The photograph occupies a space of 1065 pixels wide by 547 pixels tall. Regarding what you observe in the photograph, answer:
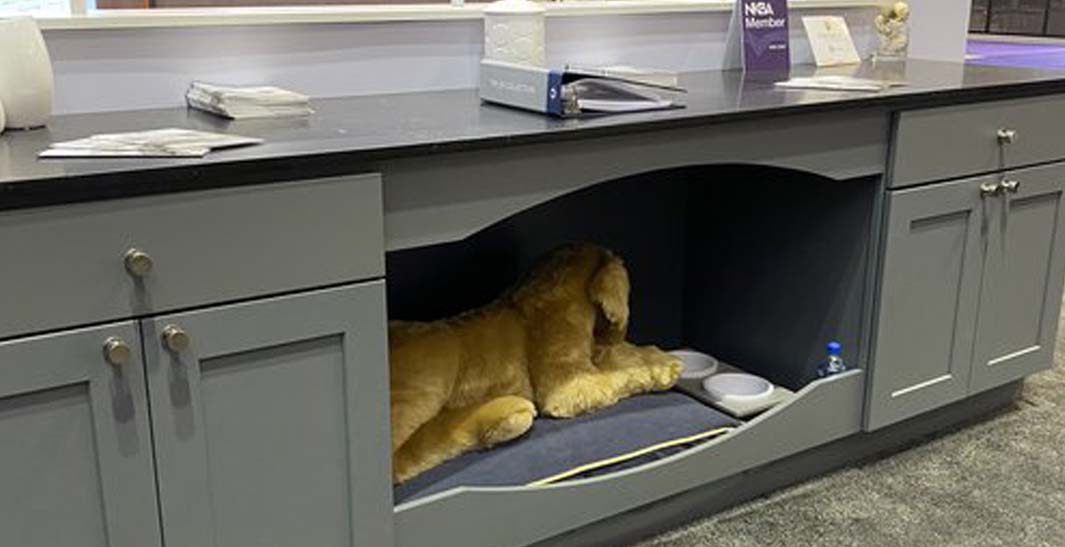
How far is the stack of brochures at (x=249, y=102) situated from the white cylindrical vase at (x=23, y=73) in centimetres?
25

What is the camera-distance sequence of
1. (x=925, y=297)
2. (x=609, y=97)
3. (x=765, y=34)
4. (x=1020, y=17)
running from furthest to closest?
(x=1020, y=17)
(x=765, y=34)
(x=925, y=297)
(x=609, y=97)

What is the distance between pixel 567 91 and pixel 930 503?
1.13 m

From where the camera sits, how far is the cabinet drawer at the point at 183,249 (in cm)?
121

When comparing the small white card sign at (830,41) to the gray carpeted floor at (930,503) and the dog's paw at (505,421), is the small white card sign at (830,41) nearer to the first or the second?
the gray carpeted floor at (930,503)

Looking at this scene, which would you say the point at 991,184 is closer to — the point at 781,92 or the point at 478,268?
the point at 781,92

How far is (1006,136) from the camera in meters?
2.17

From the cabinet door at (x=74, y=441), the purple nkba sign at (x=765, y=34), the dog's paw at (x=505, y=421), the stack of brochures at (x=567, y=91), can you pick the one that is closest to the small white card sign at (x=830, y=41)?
the purple nkba sign at (x=765, y=34)

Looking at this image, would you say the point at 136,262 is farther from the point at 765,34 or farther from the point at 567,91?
the point at 765,34

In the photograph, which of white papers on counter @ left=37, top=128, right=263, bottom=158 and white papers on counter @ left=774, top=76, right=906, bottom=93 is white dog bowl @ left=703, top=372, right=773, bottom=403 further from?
white papers on counter @ left=37, top=128, right=263, bottom=158

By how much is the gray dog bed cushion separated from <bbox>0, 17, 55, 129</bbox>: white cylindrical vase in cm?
80

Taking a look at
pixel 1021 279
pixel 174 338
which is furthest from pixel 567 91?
pixel 1021 279

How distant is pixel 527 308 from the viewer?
207cm

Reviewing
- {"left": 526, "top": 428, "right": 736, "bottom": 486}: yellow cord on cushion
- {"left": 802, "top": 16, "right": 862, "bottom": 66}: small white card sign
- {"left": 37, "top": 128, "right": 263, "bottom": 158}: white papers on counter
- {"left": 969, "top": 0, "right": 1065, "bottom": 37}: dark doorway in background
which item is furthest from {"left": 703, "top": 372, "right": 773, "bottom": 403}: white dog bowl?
{"left": 969, "top": 0, "right": 1065, "bottom": 37}: dark doorway in background

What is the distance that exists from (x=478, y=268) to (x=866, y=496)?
92cm
